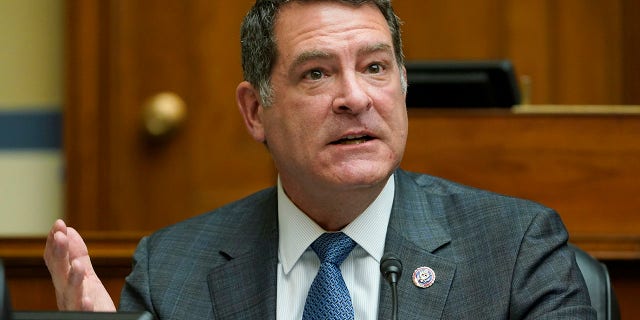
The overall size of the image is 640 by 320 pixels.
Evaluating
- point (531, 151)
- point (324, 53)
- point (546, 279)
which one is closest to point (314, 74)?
point (324, 53)

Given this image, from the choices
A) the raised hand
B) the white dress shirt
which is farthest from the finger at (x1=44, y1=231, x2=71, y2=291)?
the white dress shirt

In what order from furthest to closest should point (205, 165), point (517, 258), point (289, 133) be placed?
point (205, 165), point (289, 133), point (517, 258)

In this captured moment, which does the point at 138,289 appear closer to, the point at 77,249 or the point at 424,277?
the point at 77,249

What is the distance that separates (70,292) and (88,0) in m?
2.65

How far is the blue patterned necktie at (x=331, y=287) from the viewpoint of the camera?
88.1 inches

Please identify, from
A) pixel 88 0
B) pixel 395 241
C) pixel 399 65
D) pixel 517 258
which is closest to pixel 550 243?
pixel 517 258

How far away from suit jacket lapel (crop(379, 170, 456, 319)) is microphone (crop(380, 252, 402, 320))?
0.49 feet

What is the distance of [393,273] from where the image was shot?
2074 millimetres

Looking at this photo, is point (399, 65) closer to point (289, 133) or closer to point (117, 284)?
point (289, 133)

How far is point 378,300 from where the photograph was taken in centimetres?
228

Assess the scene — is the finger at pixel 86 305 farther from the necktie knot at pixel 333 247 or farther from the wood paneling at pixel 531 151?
the wood paneling at pixel 531 151

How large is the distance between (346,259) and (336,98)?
0.34 m

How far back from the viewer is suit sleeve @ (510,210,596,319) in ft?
7.06

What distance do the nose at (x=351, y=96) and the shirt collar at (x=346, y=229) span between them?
24cm
